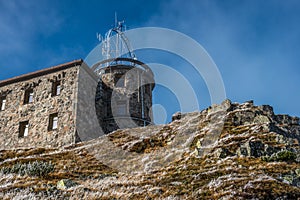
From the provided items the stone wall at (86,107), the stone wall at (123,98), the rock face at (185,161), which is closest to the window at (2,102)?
the stone wall at (86,107)

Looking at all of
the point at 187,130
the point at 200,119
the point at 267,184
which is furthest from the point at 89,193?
the point at 200,119

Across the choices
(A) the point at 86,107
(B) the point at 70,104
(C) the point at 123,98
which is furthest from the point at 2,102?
(C) the point at 123,98

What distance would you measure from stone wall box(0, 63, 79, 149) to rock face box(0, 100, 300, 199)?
9.86 feet

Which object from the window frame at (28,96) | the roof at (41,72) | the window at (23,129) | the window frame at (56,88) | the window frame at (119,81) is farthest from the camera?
the window frame at (119,81)

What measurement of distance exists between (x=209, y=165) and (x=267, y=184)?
14.0ft

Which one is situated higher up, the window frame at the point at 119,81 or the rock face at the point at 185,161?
the window frame at the point at 119,81

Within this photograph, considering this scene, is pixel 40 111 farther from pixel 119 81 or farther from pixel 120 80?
pixel 120 80

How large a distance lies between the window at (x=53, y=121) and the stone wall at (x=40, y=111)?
287 millimetres

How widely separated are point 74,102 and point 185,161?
1487cm

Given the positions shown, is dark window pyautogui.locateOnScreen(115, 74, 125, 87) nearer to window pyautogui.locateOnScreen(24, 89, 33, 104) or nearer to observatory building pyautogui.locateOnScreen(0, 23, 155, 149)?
observatory building pyautogui.locateOnScreen(0, 23, 155, 149)

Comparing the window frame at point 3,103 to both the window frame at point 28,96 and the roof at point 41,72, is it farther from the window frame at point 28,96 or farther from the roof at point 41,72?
the window frame at point 28,96

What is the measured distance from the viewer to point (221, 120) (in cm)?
2786

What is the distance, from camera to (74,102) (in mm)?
33438

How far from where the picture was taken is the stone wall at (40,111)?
3259cm
